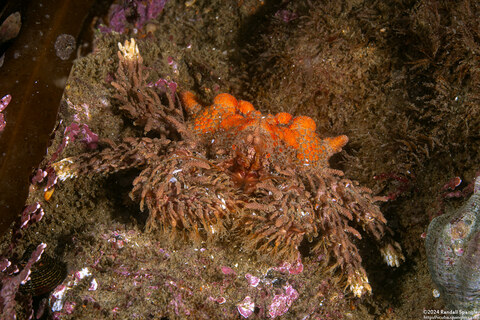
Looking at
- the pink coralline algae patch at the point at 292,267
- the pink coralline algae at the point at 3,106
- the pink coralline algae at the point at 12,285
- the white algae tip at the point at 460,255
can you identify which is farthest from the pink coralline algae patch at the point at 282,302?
the pink coralline algae at the point at 3,106

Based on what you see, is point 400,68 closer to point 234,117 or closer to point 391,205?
point 391,205

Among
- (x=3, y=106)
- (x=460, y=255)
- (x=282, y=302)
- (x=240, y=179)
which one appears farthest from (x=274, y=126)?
(x=3, y=106)

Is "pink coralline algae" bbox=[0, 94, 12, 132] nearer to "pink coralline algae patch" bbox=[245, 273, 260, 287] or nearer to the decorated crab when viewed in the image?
the decorated crab

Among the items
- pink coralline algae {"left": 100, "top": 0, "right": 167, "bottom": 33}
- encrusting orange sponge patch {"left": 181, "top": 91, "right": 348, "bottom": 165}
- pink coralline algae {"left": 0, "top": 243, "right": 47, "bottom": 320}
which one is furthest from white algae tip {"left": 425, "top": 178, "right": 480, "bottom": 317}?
pink coralline algae {"left": 100, "top": 0, "right": 167, "bottom": 33}

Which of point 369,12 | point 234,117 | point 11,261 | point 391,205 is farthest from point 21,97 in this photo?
point 391,205

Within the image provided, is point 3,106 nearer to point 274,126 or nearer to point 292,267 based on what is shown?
point 274,126

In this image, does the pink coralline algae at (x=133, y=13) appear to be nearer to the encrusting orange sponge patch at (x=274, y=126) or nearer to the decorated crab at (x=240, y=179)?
the decorated crab at (x=240, y=179)

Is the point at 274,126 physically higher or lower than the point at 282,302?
higher
